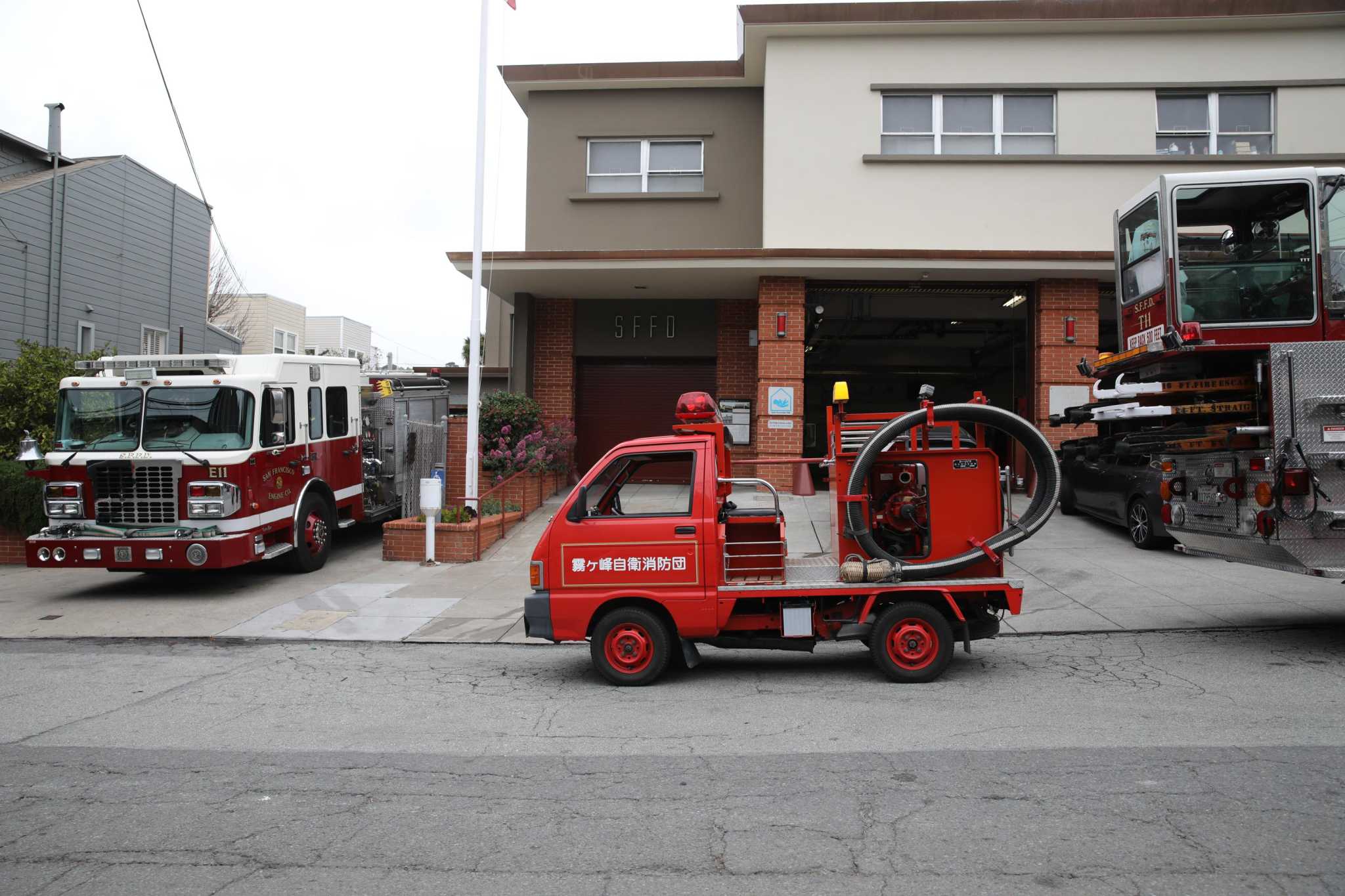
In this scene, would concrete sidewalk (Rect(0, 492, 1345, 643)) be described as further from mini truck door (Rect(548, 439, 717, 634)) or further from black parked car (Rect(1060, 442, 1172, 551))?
mini truck door (Rect(548, 439, 717, 634))

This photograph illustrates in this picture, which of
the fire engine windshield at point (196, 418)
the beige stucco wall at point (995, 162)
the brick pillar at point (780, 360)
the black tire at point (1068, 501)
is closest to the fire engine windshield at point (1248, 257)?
the black tire at point (1068, 501)

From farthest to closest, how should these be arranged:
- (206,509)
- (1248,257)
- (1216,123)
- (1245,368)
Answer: (1216,123), (206,509), (1248,257), (1245,368)

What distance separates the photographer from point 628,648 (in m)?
6.95

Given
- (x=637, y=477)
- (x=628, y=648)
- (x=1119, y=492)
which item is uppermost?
(x=637, y=477)

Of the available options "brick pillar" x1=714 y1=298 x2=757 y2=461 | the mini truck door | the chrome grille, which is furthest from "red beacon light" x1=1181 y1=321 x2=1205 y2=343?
"brick pillar" x1=714 y1=298 x2=757 y2=461

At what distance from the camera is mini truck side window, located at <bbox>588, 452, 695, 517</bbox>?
698 cm

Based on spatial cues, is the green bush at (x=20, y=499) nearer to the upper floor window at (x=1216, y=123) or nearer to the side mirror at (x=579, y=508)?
the side mirror at (x=579, y=508)

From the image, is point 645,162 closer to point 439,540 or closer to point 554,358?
point 554,358

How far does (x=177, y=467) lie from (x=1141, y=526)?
39.6ft

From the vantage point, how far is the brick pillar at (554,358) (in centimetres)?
1839

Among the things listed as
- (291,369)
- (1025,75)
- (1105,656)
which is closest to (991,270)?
(1025,75)

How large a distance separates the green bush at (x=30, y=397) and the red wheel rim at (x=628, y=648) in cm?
1089

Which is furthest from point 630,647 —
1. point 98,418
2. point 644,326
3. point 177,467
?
point 644,326

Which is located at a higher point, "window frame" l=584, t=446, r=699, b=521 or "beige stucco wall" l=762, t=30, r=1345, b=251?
"beige stucco wall" l=762, t=30, r=1345, b=251
